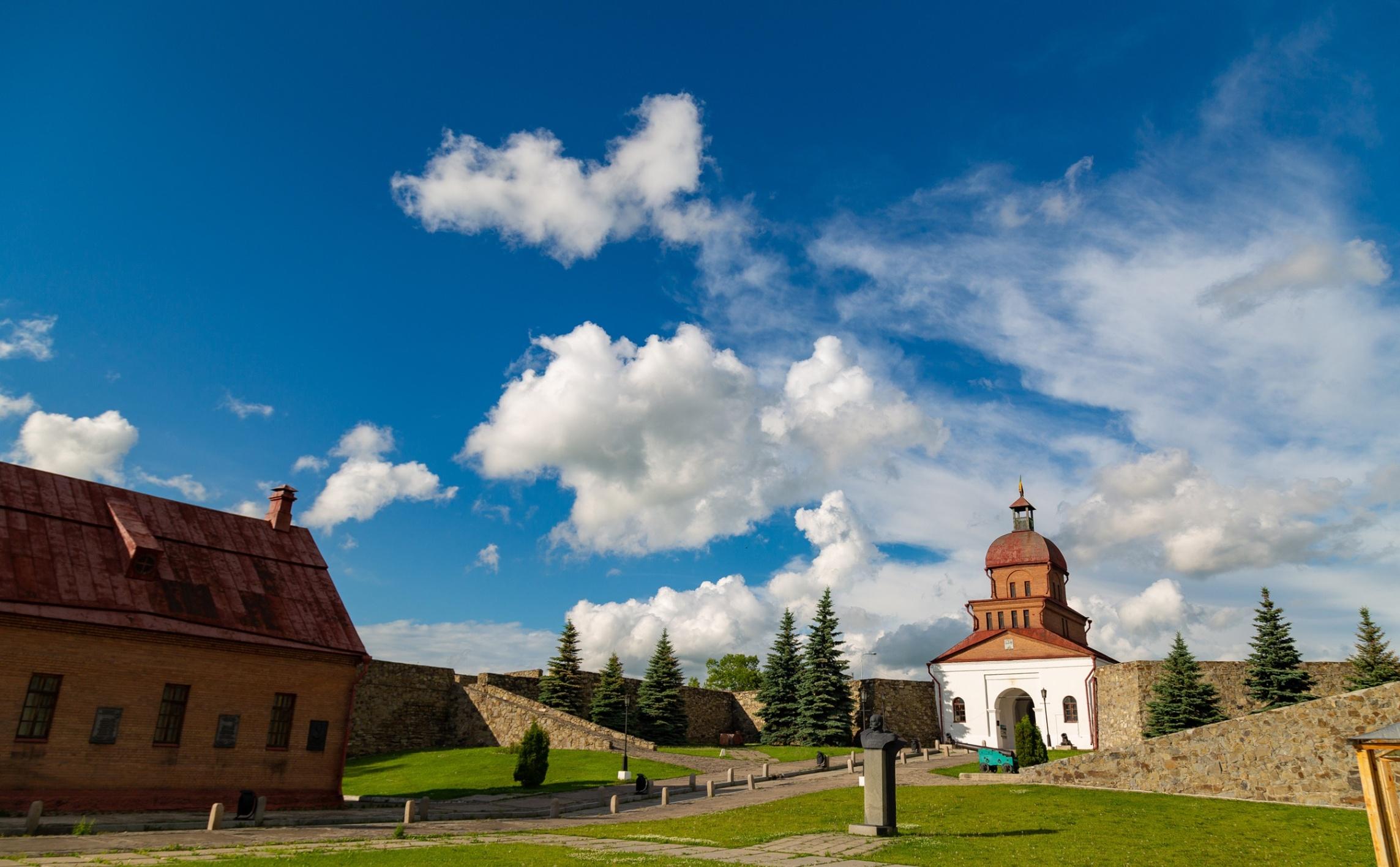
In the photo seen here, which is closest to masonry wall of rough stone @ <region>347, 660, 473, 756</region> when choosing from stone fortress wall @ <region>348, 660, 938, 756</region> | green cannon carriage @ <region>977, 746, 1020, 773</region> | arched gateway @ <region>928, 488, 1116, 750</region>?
stone fortress wall @ <region>348, 660, 938, 756</region>

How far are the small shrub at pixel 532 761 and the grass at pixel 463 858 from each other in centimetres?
1265

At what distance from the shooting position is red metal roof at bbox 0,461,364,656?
1989 cm

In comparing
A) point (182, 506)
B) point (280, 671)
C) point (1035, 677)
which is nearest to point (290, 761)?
point (280, 671)

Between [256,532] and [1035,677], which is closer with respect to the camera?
[256,532]

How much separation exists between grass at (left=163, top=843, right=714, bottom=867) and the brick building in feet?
27.0

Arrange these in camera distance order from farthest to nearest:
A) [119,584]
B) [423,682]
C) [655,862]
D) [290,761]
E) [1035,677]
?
[1035,677] → [423,682] → [290,761] → [119,584] → [655,862]

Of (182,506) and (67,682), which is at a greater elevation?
(182,506)

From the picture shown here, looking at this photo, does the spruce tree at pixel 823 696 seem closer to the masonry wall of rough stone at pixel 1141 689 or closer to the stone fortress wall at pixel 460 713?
the stone fortress wall at pixel 460 713

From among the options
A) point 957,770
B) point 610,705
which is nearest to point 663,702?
point 610,705

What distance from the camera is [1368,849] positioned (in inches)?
542

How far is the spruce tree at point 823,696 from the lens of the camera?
43188 millimetres

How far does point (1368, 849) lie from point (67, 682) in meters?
25.6

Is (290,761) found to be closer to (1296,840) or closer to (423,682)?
(423,682)

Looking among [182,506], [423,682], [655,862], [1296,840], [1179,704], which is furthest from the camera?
[423,682]
